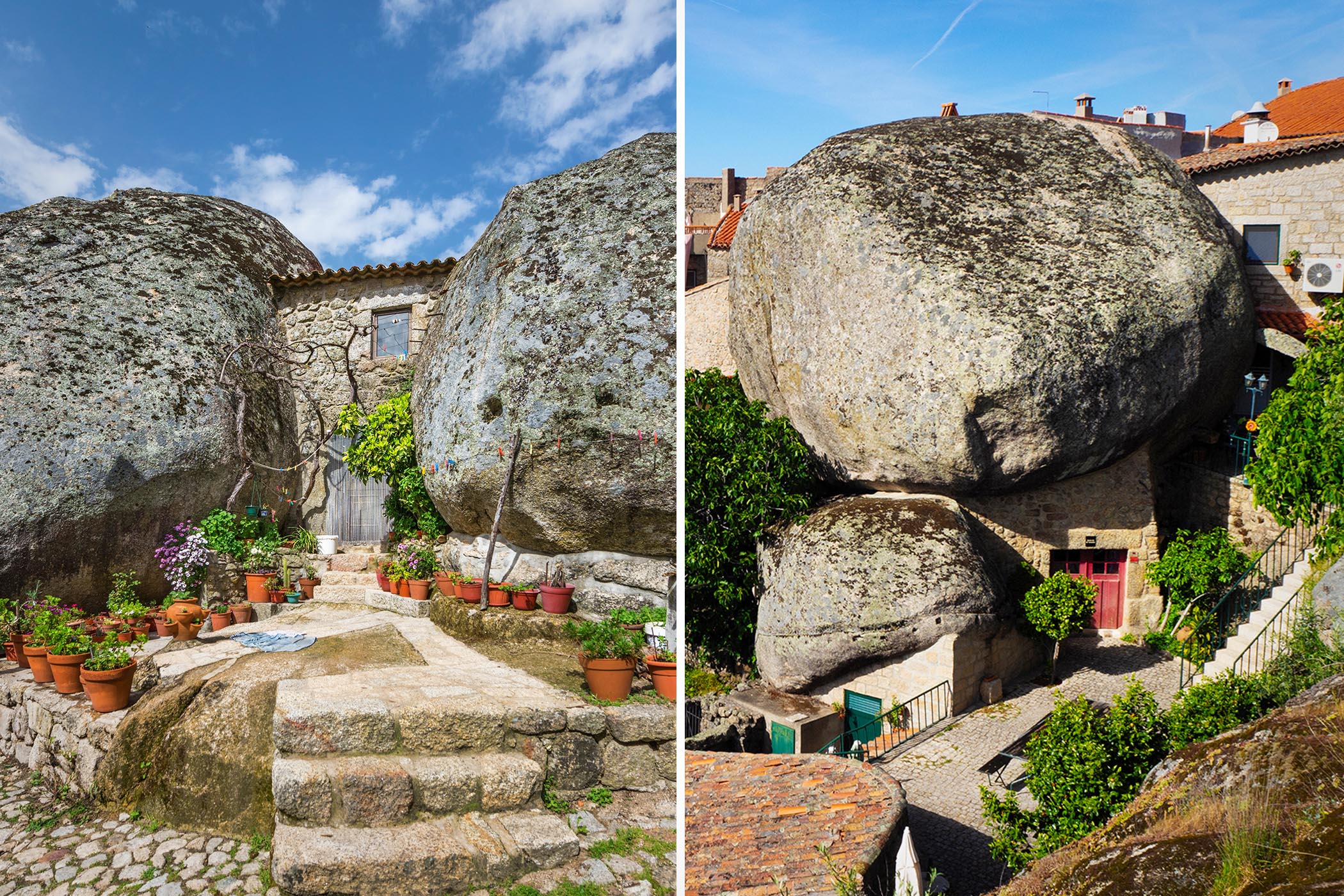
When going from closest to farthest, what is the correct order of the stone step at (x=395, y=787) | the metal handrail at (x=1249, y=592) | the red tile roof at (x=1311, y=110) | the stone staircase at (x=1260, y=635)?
the stone step at (x=395, y=787) < the stone staircase at (x=1260, y=635) < the metal handrail at (x=1249, y=592) < the red tile roof at (x=1311, y=110)

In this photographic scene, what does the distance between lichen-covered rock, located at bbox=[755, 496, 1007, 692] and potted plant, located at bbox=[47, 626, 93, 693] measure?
804 cm

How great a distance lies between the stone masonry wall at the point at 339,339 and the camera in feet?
33.7

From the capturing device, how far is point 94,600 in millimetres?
8461

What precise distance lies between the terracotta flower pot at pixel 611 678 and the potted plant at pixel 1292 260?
15.2 meters

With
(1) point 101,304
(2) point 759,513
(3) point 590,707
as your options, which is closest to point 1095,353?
(2) point 759,513

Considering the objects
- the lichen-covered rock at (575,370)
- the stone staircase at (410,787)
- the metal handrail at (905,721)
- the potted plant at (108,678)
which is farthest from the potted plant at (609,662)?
the metal handrail at (905,721)

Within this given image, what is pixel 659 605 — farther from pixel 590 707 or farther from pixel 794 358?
pixel 794 358

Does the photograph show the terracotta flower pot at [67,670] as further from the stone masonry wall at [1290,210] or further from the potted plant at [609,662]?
the stone masonry wall at [1290,210]

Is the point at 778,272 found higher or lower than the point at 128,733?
higher

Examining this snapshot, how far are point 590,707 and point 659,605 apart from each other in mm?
2112

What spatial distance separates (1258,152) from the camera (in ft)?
48.9

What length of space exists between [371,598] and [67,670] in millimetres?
2906

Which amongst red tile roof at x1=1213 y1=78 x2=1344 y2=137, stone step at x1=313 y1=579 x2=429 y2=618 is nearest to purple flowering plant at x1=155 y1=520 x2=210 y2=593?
stone step at x1=313 y1=579 x2=429 y2=618

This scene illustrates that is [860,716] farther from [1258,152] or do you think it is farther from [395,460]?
[1258,152]
